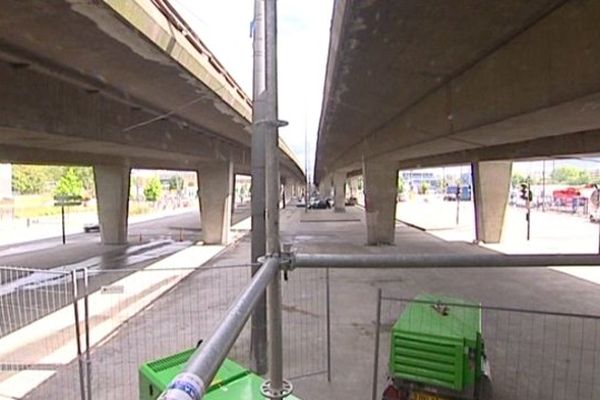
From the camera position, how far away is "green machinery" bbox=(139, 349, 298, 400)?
4.54m

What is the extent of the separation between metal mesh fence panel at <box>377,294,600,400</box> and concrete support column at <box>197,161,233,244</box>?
1669cm

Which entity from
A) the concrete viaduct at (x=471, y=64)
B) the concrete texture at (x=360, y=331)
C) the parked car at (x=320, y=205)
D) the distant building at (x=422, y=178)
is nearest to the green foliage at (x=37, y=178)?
the parked car at (x=320, y=205)

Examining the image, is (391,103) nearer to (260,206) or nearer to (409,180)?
(260,206)

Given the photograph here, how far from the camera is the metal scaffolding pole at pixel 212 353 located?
60.0 inches

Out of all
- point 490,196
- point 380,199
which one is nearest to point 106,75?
point 380,199

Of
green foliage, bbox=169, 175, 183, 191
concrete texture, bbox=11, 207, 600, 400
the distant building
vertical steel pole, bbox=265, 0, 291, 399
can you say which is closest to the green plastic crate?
concrete texture, bbox=11, 207, 600, 400

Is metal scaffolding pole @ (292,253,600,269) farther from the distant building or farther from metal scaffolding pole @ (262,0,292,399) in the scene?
the distant building

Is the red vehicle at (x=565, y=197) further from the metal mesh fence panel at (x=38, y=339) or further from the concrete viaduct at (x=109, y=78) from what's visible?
the metal mesh fence panel at (x=38, y=339)

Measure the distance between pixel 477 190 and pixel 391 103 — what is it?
15017 millimetres

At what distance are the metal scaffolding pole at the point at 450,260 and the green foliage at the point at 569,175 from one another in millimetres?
138416

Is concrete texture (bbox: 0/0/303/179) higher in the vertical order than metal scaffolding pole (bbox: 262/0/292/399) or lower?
higher

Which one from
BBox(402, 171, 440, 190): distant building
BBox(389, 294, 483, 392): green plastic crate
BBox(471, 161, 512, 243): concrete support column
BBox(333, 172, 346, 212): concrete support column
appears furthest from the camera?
BBox(402, 171, 440, 190): distant building

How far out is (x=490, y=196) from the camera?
26.2m

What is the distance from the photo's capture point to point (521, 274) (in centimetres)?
1706
